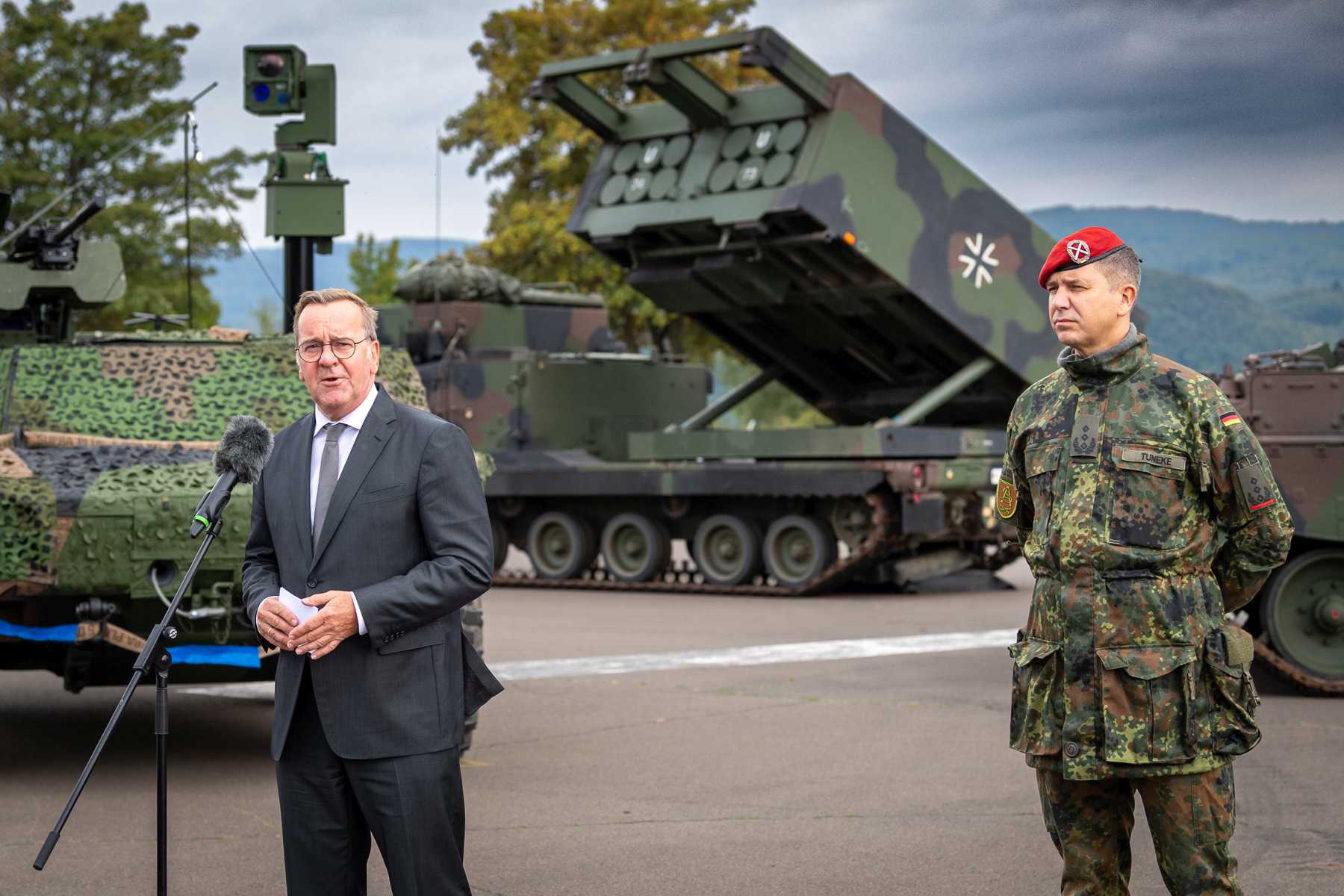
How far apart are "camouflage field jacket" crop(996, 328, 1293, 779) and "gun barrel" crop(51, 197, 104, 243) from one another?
7192 millimetres

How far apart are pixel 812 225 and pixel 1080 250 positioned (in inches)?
443

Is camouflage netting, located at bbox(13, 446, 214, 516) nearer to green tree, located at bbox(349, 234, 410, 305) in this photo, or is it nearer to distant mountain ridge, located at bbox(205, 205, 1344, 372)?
distant mountain ridge, located at bbox(205, 205, 1344, 372)

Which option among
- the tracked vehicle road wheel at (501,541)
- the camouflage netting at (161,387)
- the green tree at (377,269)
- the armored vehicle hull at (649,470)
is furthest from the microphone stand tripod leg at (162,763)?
the green tree at (377,269)

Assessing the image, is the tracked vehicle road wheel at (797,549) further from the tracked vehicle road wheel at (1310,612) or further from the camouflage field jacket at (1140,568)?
the camouflage field jacket at (1140,568)

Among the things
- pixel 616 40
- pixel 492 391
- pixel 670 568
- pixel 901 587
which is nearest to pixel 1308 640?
pixel 901 587

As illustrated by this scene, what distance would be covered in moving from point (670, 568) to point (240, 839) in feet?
37.3

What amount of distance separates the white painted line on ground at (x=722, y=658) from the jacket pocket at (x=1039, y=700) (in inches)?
259

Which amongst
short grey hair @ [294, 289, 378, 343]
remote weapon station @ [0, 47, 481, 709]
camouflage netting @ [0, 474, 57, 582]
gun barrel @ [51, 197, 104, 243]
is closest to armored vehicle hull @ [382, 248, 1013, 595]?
gun barrel @ [51, 197, 104, 243]

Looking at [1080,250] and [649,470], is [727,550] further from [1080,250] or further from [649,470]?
[1080,250]

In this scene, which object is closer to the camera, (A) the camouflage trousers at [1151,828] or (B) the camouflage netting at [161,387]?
(A) the camouflage trousers at [1151,828]

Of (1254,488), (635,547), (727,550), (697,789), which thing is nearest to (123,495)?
(697,789)

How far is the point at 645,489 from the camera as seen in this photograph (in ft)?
55.9

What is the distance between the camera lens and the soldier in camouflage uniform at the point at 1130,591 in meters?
3.87

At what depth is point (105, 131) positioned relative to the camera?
30.5 meters
